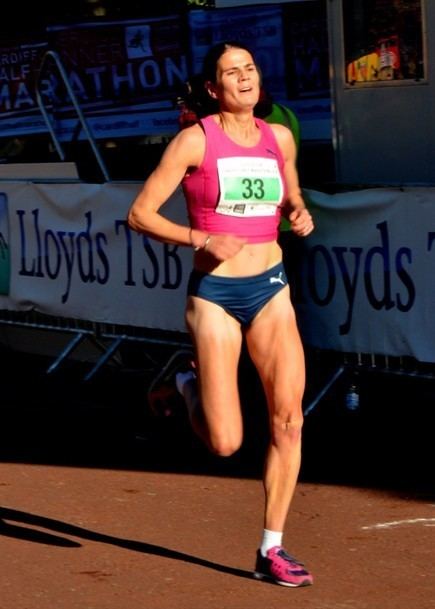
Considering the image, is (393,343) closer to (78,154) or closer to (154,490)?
(154,490)

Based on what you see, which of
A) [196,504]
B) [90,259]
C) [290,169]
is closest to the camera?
[290,169]

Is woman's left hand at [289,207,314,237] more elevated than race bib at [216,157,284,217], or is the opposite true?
race bib at [216,157,284,217]

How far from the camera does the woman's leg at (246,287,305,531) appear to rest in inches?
249

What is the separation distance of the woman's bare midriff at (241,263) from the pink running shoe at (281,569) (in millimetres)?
1110

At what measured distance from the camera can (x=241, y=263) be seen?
251 inches

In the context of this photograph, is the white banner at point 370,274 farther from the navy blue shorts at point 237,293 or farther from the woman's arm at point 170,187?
the woman's arm at point 170,187

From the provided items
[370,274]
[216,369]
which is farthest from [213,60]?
[370,274]

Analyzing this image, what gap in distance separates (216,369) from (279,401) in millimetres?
283

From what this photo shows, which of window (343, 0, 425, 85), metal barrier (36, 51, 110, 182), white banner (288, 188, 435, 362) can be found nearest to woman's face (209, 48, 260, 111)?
white banner (288, 188, 435, 362)

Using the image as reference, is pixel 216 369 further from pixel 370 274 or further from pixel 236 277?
pixel 370 274

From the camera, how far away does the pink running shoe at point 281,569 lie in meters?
6.24

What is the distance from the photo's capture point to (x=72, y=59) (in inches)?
534

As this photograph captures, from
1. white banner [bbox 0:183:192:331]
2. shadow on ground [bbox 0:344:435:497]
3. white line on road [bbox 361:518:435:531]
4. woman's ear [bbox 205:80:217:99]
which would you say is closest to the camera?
woman's ear [bbox 205:80:217:99]

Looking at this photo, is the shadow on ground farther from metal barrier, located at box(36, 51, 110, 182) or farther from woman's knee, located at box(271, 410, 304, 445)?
metal barrier, located at box(36, 51, 110, 182)
